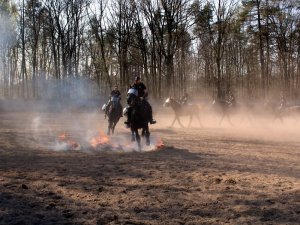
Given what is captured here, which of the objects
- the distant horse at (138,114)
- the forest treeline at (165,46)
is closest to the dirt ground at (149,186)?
the distant horse at (138,114)

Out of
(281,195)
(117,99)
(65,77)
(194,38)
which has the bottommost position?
(281,195)

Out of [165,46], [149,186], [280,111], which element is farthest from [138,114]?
[165,46]

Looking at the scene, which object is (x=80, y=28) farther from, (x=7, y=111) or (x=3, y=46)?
(x=7, y=111)

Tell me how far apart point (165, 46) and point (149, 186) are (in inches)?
1557

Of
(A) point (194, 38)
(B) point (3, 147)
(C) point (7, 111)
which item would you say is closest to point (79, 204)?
(B) point (3, 147)

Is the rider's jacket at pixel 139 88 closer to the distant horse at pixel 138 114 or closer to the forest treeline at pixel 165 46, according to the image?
the distant horse at pixel 138 114

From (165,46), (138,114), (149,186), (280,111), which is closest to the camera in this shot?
(149,186)

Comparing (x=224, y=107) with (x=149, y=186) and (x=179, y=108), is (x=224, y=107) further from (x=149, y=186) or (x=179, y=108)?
(x=149, y=186)

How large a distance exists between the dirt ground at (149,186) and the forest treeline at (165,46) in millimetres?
31504

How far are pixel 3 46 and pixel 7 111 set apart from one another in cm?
1251

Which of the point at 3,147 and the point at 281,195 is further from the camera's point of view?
the point at 3,147

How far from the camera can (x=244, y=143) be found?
15953 millimetres

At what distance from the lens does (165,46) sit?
46406mm

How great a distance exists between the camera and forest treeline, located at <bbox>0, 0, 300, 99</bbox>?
45.3m
